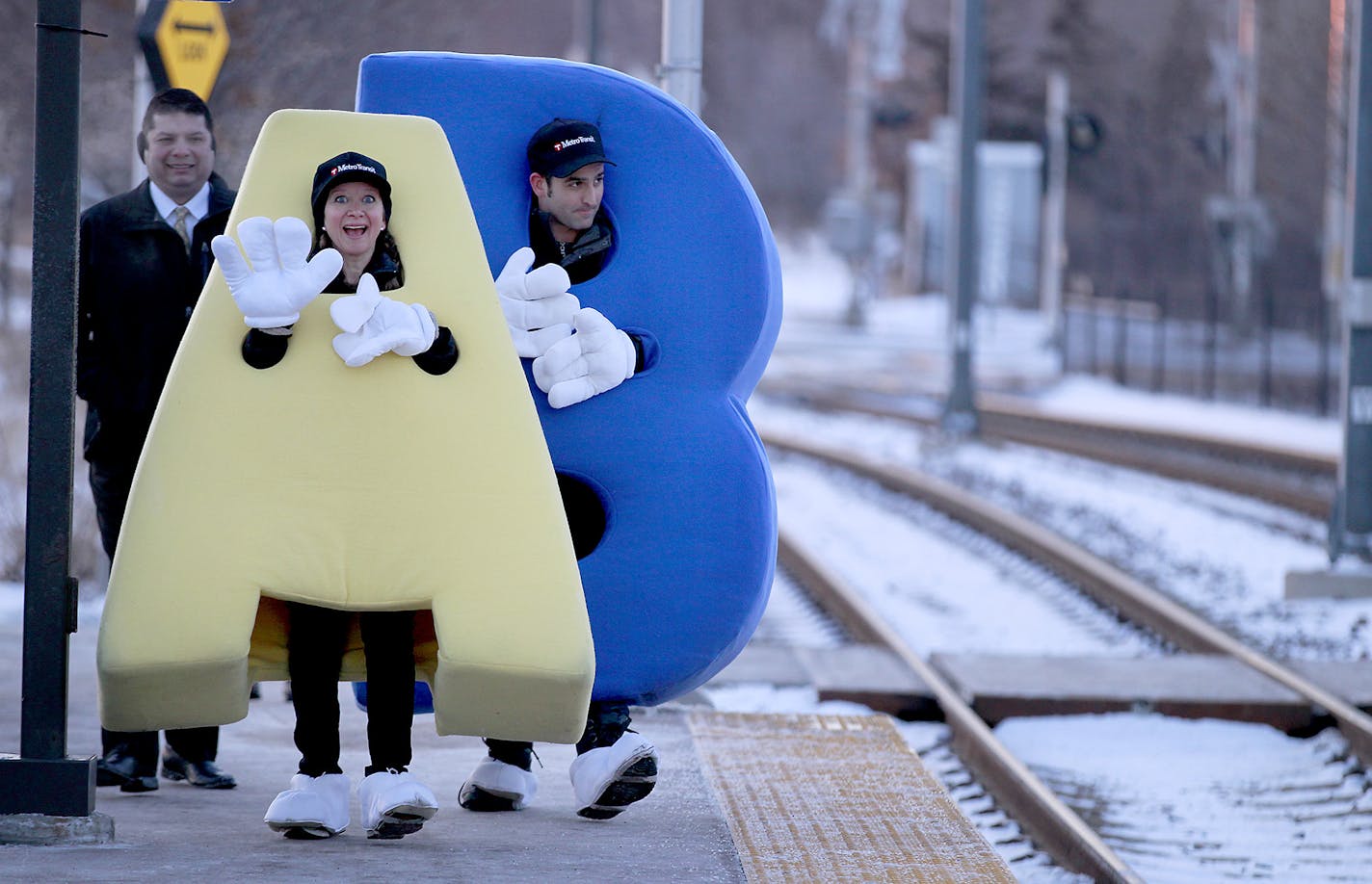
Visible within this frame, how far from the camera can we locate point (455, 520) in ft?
14.3

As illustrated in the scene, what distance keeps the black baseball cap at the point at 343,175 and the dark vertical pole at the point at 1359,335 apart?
801 centimetres

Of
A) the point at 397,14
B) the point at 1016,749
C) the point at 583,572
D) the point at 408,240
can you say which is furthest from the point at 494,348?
the point at 397,14

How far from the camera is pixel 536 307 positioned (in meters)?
4.77

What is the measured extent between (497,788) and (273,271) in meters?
1.48

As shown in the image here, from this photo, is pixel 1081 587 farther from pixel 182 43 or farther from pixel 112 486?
pixel 112 486

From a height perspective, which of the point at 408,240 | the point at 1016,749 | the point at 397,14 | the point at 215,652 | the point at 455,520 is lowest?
the point at 1016,749

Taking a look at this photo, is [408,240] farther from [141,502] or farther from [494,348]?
[141,502]

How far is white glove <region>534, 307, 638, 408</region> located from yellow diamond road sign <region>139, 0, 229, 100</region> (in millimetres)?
3939

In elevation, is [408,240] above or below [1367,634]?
above

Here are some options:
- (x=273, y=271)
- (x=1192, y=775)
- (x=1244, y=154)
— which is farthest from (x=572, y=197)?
(x=1244, y=154)

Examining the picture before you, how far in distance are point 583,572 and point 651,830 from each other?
0.64m

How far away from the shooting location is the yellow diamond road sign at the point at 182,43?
814 centimetres

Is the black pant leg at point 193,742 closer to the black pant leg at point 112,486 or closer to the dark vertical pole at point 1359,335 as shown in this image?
the black pant leg at point 112,486

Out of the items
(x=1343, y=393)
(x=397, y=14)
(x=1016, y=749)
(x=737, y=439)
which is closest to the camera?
(x=737, y=439)
